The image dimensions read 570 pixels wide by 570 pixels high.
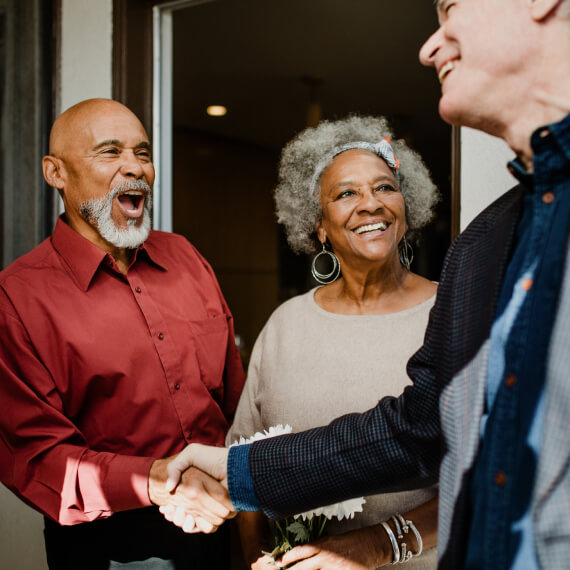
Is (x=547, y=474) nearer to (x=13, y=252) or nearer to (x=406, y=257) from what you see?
(x=406, y=257)

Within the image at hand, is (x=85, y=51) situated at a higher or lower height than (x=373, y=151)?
higher

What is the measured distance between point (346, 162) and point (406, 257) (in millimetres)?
410

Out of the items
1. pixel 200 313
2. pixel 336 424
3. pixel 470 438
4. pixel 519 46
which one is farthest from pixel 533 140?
pixel 200 313

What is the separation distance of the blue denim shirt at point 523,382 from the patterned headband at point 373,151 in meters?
1.04

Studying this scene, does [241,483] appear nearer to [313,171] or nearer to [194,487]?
[194,487]

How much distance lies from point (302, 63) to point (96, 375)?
379 centimetres

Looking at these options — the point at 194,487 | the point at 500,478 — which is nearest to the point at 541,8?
the point at 500,478

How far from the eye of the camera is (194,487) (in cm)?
155

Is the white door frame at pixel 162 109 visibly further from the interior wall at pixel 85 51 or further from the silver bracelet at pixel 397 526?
the silver bracelet at pixel 397 526

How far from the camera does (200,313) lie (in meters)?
2.08

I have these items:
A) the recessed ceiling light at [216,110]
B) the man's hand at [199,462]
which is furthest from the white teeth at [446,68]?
the recessed ceiling light at [216,110]

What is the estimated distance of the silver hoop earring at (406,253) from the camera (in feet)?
6.77

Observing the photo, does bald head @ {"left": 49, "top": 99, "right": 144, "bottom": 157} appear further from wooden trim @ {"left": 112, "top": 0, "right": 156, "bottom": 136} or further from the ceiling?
the ceiling

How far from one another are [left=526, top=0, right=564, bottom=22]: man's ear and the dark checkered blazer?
0.30 m
